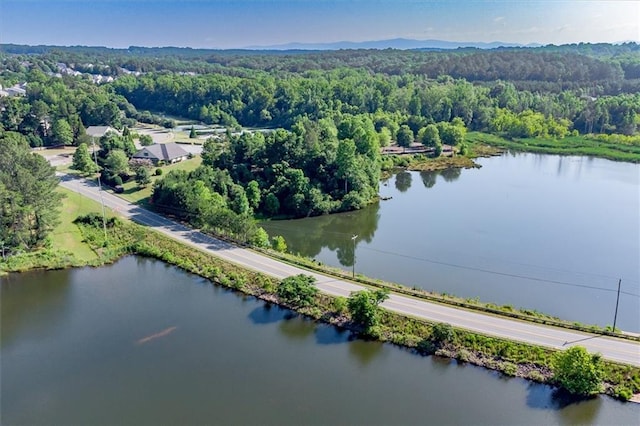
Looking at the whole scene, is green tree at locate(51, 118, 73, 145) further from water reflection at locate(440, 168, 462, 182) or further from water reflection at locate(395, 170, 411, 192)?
water reflection at locate(440, 168, 462, 182)

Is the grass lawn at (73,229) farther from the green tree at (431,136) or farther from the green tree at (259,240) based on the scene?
the green tree at (431,136)

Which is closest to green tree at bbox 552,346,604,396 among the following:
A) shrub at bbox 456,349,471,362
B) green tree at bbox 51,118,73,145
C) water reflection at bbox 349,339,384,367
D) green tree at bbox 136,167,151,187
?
shrub at bbox 456,349,471,362

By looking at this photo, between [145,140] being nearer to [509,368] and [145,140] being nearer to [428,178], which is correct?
[428,178]

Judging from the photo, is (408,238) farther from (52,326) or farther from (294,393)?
(52,326)

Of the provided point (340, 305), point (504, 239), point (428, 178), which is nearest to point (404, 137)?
point (428, 178)

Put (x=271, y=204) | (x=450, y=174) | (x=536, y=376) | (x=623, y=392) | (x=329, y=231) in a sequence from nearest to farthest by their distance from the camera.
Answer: (x=623, y=392) < (x=536, y=376) < (x=329, y=231) < (x=271, y=204) < (x=450, y=174)

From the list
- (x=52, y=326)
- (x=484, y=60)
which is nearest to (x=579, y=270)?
(x=52, y=326)

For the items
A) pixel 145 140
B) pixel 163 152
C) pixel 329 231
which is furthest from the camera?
pixel 145 140
